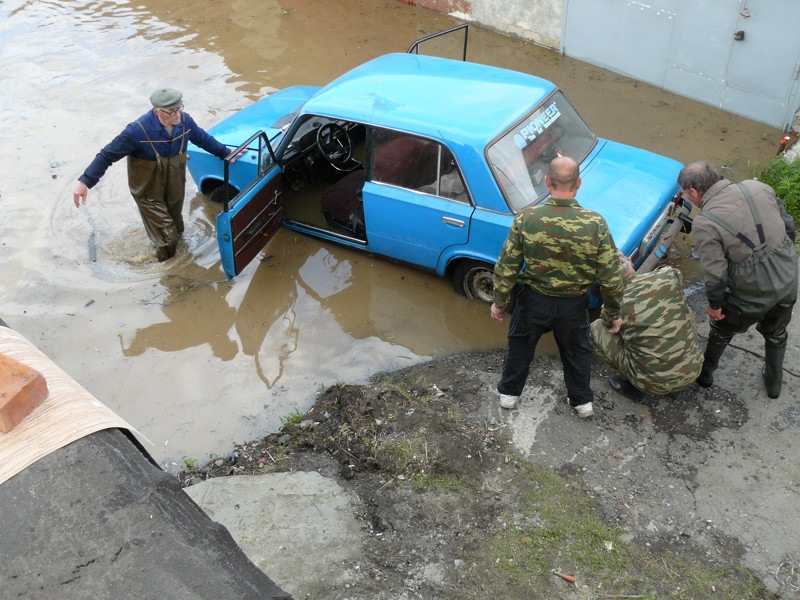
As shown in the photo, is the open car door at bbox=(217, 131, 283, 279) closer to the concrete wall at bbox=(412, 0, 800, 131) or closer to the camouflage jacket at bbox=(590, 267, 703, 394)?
the camouflage jacket at bbox=(590, 267, 703, 394)

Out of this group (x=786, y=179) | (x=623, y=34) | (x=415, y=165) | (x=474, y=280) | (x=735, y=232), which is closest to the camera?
(x=735, y=232)

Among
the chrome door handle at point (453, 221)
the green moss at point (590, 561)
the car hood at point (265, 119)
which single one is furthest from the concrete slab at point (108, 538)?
the car hood at point (265, 119)

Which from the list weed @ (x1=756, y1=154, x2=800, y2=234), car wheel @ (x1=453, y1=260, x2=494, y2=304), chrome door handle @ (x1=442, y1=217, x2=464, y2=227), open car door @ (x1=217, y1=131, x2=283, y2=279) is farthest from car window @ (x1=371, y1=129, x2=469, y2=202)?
weed @ (x1=756, y1=154, x2=800, y2=234)

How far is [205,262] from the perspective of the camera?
258 inches

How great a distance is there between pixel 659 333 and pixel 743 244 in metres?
0.72

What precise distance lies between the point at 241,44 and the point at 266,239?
534cm

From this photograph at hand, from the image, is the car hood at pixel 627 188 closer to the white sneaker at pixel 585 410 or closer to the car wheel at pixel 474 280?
the car wheel at pixel 474 280

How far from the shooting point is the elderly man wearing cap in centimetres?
562

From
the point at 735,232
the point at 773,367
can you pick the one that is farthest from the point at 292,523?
the point at 773,367

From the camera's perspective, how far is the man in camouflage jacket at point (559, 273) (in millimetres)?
3947

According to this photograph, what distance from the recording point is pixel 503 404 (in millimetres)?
4766

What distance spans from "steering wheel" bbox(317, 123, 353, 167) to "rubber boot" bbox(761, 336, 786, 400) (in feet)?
12.5

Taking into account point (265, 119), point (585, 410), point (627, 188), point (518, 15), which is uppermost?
point (518, 15)

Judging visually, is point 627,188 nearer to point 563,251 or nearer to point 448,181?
point 448,181
